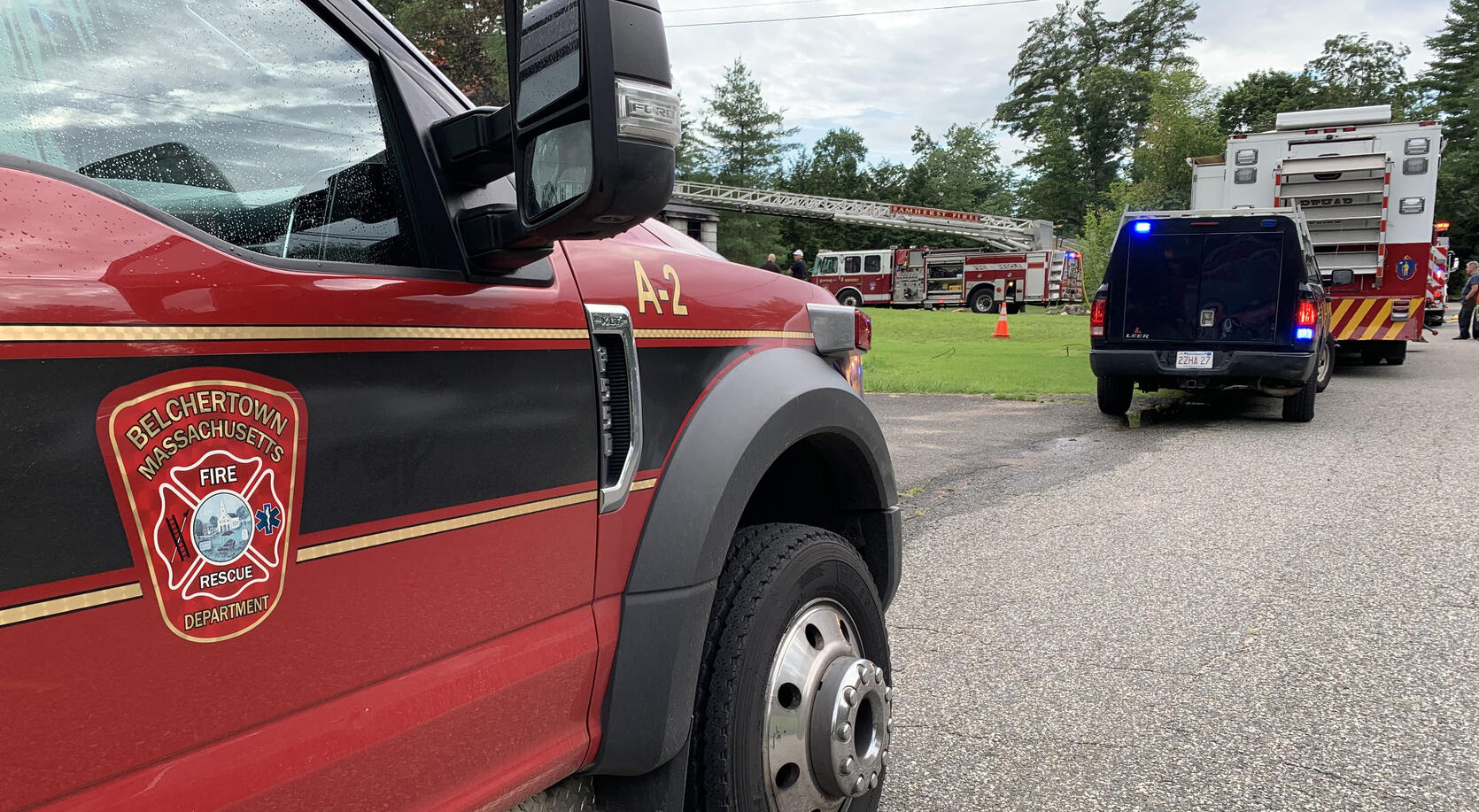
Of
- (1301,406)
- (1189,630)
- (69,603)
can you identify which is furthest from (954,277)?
(69,603)

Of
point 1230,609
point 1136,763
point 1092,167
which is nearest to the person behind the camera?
point 1136,763

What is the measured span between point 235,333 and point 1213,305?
9226mm

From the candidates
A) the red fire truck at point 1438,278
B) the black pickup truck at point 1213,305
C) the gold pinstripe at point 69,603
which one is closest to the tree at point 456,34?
the gold pinstripe at point 69,603

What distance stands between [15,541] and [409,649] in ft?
1.69

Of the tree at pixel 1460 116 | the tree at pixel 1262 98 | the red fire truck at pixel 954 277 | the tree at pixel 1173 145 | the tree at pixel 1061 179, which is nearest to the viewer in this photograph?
the red fire truck at pixel 954 277

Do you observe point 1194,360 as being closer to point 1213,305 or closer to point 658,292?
point 1213,305

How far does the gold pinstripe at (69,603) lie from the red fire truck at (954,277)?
35.1m

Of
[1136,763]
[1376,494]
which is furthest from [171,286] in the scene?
[1376,494]

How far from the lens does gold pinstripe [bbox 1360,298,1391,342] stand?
1235 centimetres

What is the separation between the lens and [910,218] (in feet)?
122

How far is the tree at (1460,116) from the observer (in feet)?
165

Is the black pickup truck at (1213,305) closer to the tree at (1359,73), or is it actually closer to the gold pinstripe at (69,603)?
the gold pinstripe at (69,603)

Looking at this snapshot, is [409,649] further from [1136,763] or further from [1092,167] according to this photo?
[1092,167]

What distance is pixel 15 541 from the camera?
0.92m
